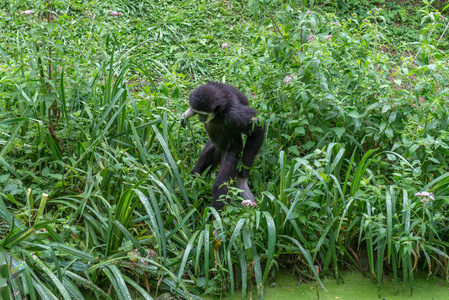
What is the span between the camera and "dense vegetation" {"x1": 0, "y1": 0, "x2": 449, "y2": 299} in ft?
11.6

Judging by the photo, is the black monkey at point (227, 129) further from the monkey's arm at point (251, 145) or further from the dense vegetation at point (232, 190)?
the dense vegetation at point (232, 190)

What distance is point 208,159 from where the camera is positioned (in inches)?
183

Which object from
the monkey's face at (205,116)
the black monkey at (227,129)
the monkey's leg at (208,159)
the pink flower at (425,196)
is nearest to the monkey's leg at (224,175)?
the black monkey at (227,129)

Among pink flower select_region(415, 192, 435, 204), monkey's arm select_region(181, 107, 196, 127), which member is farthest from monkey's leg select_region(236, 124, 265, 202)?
pink flower select_region(415, 192, 435, 204)

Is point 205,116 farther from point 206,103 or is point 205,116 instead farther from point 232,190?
point 232,190

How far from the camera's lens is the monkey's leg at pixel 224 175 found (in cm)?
418

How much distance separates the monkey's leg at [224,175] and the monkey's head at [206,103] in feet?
1.29

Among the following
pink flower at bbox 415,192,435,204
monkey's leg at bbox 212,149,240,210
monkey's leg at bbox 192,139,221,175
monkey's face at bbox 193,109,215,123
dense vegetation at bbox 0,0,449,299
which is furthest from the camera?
monkey's leg at bbox 192,139,221,175

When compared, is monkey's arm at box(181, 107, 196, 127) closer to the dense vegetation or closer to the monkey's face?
the monkey's face

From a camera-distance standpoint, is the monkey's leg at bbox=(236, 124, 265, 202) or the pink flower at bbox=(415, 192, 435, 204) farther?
the monkey's leg at bbox=(236, 124, 265, 202)

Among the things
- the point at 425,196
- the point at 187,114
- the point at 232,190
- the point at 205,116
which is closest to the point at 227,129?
the point at 205,116

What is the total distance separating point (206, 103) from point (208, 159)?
648 mm

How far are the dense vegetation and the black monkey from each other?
190 mm

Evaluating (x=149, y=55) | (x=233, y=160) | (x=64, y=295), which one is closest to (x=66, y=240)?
(x=64, y=295)
